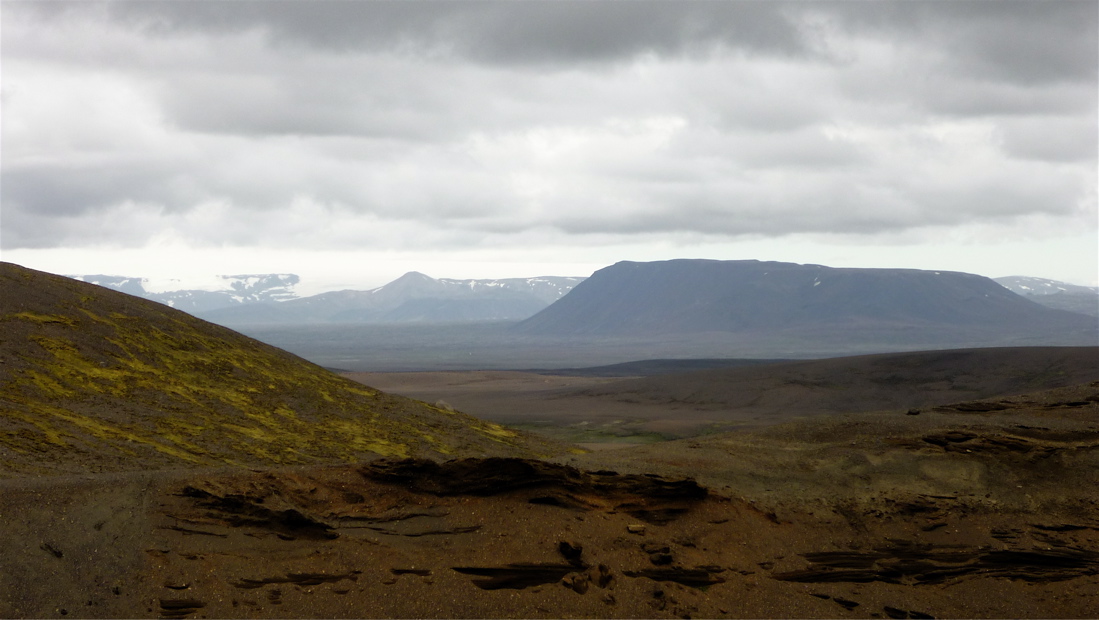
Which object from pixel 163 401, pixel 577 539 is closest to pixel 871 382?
pixel 163 401

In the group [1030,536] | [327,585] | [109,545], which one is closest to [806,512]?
[1030,536]

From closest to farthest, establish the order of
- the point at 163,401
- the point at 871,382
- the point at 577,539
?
the point at 577,539, the point at 163,401, the point at 871,382

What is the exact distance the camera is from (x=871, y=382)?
71.4 meters

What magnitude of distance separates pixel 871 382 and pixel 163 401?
57.1 meters

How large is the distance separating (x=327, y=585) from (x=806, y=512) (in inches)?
406

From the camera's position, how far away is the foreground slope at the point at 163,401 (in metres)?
21.8

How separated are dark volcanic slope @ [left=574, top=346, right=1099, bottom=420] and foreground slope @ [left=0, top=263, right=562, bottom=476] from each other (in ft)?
123

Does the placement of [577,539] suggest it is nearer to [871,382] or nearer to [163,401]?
[163,401]

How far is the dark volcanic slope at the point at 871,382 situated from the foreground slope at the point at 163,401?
37370 millimetres

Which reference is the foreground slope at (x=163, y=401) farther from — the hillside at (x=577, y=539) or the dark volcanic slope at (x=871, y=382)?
the dark volcanic slope at (x=871, y=382)

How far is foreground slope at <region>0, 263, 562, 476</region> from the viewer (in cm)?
2183

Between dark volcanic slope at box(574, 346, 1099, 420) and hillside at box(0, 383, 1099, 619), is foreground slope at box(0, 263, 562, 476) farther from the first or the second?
dark volcanic slope at box(574, 346, 1099, 420)

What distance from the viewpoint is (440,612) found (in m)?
14.7

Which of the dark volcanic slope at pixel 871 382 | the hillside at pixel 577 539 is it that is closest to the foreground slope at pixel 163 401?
the hillside at pixel 577 539
